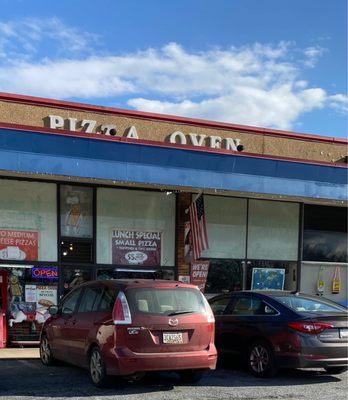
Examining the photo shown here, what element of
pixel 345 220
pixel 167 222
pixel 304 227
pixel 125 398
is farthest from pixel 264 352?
pixel 345 220

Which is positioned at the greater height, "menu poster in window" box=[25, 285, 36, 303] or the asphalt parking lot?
"menu poster in window" box=[25, 285, 36, 303]

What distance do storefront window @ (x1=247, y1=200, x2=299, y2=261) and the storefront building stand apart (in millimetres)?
31

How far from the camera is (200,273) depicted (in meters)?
14.8

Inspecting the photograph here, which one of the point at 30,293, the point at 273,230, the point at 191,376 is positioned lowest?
the point at 191,376

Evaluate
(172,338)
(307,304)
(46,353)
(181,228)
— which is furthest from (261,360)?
(181,228)

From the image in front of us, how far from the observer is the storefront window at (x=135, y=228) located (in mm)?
13961

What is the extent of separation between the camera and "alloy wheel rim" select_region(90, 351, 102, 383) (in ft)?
25.6

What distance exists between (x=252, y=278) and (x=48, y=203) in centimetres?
589

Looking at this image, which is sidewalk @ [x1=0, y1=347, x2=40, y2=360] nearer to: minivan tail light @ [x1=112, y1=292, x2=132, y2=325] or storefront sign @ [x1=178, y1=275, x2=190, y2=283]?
storefront sign @ [x1=178, y1=275, x2=190, y2=283]

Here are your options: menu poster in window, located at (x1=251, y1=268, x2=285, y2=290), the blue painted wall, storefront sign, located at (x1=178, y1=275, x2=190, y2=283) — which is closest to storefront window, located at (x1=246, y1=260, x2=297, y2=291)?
menu poster in window, located at (x1=251, y1=268, x2=285, y2=290)

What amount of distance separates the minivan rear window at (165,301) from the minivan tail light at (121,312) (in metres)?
0.07

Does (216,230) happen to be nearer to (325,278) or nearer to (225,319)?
(325,278)

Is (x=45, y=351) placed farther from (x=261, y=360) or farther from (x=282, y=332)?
(x=282, y=332)

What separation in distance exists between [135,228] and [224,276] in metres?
2.82
